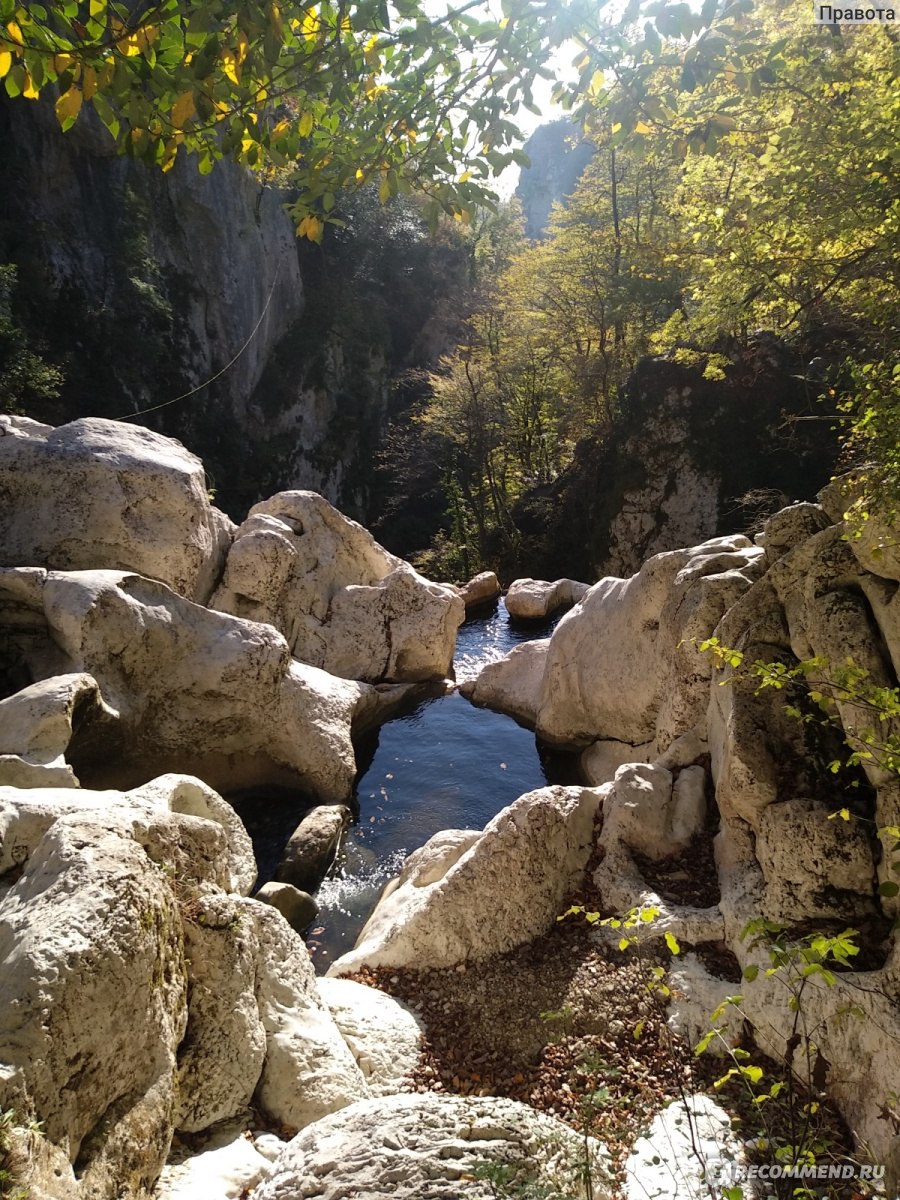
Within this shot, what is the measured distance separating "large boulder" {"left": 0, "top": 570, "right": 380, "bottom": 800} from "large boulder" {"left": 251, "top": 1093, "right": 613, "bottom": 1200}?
21.1ft

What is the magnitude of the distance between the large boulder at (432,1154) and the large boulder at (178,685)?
21.1ft

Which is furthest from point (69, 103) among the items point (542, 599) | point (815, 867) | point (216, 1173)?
point (542, 599)

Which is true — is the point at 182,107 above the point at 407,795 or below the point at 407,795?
above

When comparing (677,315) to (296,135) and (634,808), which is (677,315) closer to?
(634,808)

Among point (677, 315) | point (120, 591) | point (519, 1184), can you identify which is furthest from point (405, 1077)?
point (677, 315)

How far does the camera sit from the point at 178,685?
995 centimetres

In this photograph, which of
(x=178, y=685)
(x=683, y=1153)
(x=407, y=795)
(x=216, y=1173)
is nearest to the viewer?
(x=216, y=1173)

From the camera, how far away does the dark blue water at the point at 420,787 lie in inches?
350

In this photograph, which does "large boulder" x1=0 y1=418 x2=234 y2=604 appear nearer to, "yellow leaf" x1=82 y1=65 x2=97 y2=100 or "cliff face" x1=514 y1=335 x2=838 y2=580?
"yellow leaf" x1=82 y1=65 x2=97 y2=100

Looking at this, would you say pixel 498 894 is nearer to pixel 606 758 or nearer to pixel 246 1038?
pixel 246 1038

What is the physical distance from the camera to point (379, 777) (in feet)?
39.3

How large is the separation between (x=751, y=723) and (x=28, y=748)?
668 centimetres

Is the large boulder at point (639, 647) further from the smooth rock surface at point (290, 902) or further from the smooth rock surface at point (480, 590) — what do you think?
the smooth rock surface at point (480, 590)

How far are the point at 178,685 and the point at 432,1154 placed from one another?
784 centimetres
